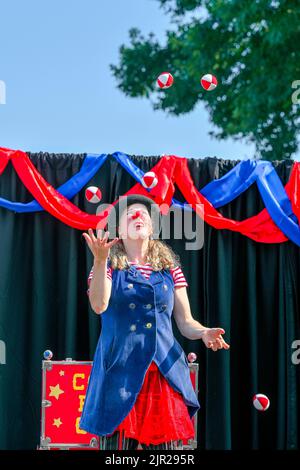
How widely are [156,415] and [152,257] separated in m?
0.63

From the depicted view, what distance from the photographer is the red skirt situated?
114 inches

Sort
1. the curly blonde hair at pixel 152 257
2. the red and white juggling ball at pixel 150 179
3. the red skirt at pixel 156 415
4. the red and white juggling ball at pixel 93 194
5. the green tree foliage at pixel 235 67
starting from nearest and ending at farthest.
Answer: the red skirt at pixel 156 415
the curly blonde hair at pixel 152 257
the red and white juggling ball at pixel 150 179
the red and white juggling ball at pixel 93 194
the green tree foliage at pixel 235 67

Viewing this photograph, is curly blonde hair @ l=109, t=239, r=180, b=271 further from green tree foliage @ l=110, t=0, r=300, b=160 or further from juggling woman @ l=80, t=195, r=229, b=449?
green tree foliage @ l=110, t=0, r=300, b=160

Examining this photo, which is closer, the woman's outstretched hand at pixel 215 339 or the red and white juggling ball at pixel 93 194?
the woman's outstretched hand at pixel 215 339

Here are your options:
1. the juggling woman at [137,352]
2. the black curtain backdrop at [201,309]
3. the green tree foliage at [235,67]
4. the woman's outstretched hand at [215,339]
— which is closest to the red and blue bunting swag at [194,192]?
the black curtain backdrop at [201,309]

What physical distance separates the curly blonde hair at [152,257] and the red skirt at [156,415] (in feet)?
1.32

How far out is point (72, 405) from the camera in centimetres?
420

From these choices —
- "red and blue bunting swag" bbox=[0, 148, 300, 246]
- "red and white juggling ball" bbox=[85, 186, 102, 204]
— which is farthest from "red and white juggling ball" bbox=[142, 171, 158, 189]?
"red and white juggling ball" bbox=[85, 186, 102, 204]

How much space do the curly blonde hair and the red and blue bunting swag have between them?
1509mm

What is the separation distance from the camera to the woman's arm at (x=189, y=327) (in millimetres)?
2982

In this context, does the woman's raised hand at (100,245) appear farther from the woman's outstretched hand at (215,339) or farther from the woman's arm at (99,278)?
the woman's outstretched hand at (215,339)

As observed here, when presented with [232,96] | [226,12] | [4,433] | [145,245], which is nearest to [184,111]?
[232,96]

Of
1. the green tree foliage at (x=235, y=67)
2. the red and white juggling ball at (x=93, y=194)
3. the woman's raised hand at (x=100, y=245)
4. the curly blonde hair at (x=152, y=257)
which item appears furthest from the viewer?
the green tree foliage at (x=235, y=67)

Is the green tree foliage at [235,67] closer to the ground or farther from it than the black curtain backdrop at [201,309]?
farther from it
